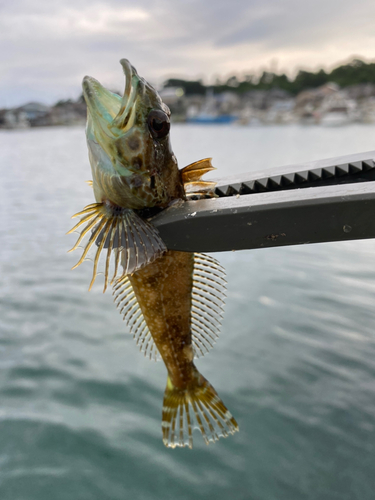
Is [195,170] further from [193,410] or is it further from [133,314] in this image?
[193,410]

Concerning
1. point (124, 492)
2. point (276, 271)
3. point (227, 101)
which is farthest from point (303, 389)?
point (227, 101)

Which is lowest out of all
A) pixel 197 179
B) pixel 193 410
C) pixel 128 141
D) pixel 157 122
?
pixel 193 410

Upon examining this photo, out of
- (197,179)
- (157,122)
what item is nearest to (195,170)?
(197,179)

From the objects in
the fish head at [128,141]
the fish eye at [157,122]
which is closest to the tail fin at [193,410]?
the fish head at [128,141]

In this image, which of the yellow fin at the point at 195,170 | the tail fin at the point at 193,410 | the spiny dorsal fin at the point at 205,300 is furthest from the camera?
the tail fin at the point at 193,410

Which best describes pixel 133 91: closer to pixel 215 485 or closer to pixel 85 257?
pixel 85 257

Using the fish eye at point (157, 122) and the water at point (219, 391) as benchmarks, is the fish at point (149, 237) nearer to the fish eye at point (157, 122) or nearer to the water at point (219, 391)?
the fish eye at point (157, 122)

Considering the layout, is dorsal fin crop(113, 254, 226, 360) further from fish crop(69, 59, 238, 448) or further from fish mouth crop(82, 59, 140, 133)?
fish mouth crop(82, 59, 140, 133)

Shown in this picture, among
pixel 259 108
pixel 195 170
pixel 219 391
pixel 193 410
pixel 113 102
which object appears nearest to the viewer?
pixel 113 102
